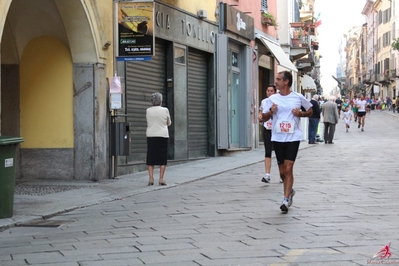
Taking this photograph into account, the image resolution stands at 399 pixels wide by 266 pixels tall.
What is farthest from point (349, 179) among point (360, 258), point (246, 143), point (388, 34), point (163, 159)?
point (388, 34)

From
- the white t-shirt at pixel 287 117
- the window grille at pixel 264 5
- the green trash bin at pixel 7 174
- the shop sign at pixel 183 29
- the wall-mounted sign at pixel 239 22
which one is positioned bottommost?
the green trash bin at pixel 7 174

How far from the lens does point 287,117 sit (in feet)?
30.1

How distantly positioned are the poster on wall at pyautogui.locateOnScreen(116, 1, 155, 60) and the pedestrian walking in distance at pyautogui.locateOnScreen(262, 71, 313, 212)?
5035 millimetres

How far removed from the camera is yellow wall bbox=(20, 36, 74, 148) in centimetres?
1411

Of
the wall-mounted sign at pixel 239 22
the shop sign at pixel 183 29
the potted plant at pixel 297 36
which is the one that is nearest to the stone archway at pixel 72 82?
the shop sign at pixel 183 29

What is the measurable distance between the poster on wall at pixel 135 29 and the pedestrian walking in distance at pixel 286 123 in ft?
16.5

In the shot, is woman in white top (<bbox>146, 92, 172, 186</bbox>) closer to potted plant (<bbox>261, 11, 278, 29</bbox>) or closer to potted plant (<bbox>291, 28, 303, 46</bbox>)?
potted plant (<bbox>261, 11, 278, 29</bbox>)

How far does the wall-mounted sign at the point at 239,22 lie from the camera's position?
2182cm

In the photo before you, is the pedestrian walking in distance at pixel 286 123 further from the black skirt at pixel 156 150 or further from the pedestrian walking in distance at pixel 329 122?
the pedestrian walking in distance at pixel 329 122

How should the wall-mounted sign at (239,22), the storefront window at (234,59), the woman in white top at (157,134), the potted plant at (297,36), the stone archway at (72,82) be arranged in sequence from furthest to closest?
the potted plant at (297,36)
the storefront window at (234,59)
the wall-mounted sign at (239,22)
the stone archway at (72,82)
the woman in white top at (157,134)

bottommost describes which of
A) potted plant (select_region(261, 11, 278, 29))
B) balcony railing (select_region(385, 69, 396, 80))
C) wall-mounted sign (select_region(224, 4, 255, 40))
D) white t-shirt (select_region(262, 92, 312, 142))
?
white t-shirt (select_region(262, 92, 312, 142))

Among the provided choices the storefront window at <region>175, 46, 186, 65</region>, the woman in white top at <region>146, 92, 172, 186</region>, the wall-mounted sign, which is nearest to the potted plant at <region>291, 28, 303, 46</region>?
the wall-mounted sign

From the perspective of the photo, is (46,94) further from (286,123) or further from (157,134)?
(286,123)

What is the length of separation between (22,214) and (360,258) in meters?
5.00
